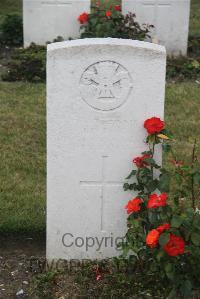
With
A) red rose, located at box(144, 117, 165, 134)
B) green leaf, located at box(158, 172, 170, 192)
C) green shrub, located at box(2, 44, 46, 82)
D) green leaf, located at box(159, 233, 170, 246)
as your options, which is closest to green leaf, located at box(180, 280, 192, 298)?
green leaf, located at box(159, 233, 170, 246)

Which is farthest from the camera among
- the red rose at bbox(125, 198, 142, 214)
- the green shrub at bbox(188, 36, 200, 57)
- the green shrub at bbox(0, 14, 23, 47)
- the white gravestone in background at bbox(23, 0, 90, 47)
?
the green shrub at bbox(0, 14, 23, 47)

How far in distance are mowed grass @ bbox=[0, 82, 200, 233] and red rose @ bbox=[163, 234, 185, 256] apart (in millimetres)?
743

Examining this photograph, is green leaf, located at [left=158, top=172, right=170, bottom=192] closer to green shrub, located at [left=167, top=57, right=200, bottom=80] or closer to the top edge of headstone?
the top edge of headstone

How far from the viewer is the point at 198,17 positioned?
13281 millimetres

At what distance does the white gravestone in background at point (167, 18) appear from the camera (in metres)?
9.60

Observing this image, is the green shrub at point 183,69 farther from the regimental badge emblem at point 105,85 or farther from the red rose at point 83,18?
the regimental badge emblem at point 105,85

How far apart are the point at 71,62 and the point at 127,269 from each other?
1249 mm

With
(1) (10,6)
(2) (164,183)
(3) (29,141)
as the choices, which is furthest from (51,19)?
(2) (164,183)

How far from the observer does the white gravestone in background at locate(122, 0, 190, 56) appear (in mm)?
9602

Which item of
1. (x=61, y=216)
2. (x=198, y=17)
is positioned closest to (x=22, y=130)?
(x=61, y=216)

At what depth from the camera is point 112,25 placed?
30.6 feet

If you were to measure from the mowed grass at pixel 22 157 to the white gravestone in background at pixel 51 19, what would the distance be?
174cm

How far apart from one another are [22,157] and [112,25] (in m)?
3.70

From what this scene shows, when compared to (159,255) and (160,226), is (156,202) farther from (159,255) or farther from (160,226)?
(159,255)
